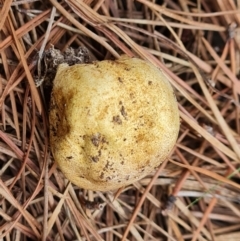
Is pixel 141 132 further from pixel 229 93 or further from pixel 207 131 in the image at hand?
pixel 229 93

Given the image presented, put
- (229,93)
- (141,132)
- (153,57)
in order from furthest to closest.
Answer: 1. (229,93)
2. (153,57)
3. (141,132)

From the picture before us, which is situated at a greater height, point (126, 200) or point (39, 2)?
point (39, 2)

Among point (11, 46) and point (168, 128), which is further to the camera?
point (11, 46)

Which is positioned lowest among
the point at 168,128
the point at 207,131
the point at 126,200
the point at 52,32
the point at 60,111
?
the point at 126,200

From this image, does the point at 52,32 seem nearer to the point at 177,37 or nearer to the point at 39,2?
the point at 39,2

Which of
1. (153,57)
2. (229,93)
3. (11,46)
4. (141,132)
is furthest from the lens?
(229,93)

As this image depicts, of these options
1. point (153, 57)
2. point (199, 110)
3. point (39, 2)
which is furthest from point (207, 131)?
point (39, 2)
